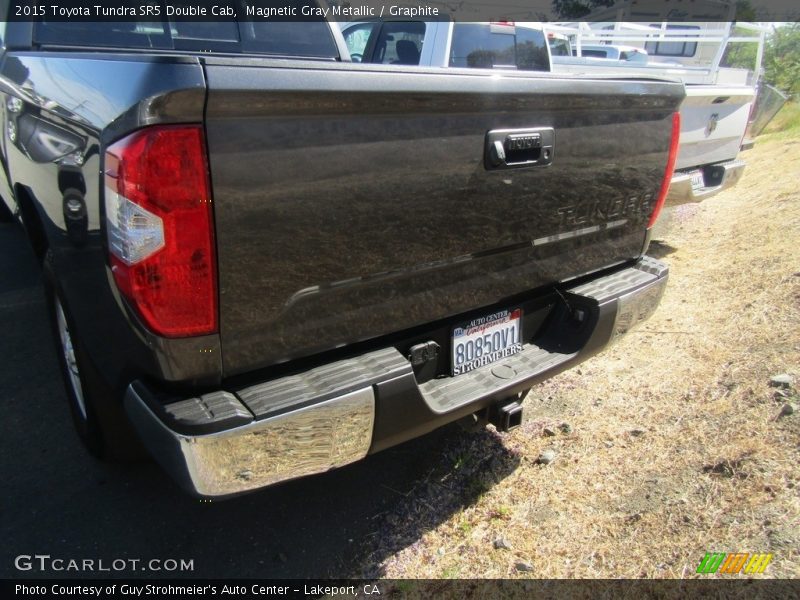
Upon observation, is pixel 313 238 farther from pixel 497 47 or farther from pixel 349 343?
pixel 497 47

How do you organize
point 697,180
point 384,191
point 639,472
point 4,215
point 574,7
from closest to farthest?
1. point 384,191
2. point 639,472
3. point 697,180
4. point 4,215
5. point 574,7

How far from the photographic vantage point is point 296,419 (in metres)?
1.61

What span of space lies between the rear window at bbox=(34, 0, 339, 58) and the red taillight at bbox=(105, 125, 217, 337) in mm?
1804

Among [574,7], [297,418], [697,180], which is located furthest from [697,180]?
[574,7]

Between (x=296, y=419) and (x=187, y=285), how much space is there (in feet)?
1.51

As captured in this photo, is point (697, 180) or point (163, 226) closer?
point (163, 226)

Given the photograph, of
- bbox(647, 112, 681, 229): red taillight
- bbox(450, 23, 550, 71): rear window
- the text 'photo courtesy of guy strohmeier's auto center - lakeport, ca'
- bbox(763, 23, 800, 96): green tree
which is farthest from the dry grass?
bbox(763, 23, 800, 96): green tree

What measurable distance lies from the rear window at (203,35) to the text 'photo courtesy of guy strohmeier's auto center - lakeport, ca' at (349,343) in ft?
0.05

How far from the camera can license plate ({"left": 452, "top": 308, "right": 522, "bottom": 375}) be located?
219cm

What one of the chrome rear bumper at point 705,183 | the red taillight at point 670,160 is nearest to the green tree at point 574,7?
the chrome rear bumper at point 705,183

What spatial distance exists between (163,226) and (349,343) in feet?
2.24

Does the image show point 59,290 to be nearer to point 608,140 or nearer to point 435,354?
point 435,354

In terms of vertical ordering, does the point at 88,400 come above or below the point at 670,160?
below

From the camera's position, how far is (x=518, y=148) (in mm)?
2010
